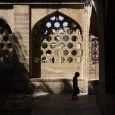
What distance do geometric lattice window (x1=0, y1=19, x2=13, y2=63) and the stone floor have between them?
243 centimetres

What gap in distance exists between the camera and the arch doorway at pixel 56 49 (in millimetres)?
16188

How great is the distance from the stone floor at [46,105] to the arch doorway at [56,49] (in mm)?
1543

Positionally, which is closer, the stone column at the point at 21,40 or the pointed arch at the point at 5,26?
the stone column at the point at 21,40

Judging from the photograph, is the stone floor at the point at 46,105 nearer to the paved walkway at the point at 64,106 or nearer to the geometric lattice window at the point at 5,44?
the paved walkway at the point at 64,106

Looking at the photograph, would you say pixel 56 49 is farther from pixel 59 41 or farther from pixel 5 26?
pixel 5 26

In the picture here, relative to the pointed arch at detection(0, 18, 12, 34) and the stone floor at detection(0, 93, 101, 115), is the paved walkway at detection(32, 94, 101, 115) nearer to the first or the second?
the stone floor at detection(0, 93, 101, 115)

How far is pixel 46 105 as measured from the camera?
1183 cm

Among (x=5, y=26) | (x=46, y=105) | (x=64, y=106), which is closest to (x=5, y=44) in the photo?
(x=5, y=26)

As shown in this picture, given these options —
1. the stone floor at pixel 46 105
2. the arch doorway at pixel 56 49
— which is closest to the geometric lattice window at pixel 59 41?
the arch doorway at pixel 56 49

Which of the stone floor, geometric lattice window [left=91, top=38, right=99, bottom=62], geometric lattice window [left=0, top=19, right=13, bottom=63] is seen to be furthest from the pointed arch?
geometric lattice window [left=91, top=38, right=99, bottom=62]

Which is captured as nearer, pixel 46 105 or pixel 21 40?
pixel 46 105

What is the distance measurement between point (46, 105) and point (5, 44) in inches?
221

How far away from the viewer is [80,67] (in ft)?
53.0

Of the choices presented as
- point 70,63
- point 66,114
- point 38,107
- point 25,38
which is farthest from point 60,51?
point 66,114
